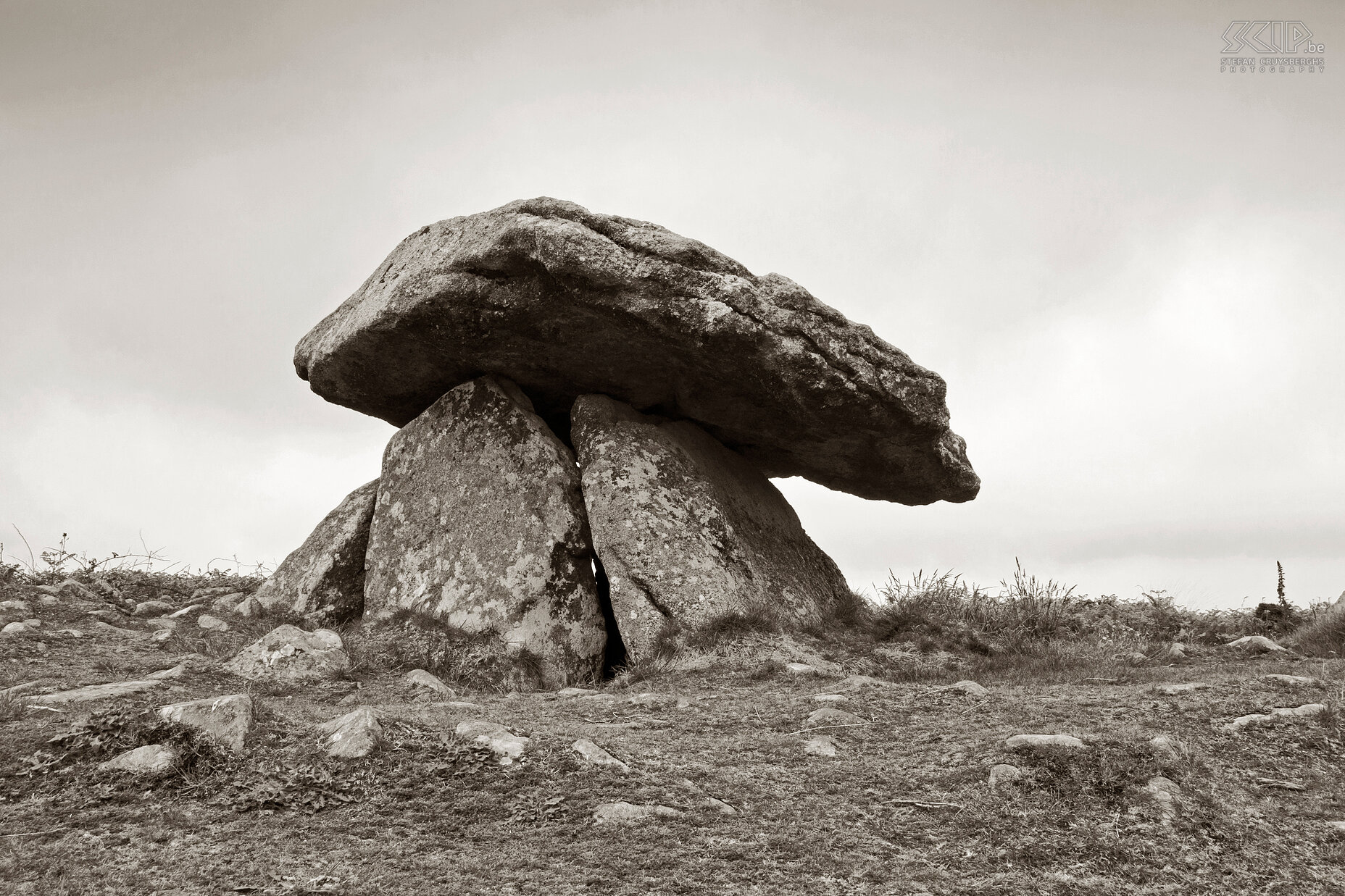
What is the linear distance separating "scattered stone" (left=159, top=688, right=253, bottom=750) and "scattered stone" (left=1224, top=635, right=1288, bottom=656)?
361 inches

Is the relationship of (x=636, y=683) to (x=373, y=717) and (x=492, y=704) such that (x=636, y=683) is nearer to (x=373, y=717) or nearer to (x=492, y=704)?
(x=492, y=704)

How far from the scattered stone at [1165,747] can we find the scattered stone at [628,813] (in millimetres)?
2487

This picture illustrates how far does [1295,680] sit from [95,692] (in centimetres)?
760

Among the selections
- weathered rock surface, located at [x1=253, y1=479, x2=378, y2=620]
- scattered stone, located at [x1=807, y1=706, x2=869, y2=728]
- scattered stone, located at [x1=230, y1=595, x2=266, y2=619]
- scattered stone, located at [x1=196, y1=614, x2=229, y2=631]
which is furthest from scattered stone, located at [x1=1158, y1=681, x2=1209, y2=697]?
scattered stone, located at [x1=230, y1=595, x2=266, y2=619]

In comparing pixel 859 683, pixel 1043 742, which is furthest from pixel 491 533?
pixel 1043 742

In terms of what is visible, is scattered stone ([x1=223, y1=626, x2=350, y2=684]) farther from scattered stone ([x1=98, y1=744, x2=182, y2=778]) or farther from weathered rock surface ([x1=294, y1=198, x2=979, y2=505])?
weathered rock surface ([x1=294, y1=198, x2=979, y2=505])

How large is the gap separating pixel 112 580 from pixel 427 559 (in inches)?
202

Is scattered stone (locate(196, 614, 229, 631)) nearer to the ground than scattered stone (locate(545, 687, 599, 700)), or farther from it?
farther from it

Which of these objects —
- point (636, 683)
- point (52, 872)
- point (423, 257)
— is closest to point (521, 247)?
point (423, 257)

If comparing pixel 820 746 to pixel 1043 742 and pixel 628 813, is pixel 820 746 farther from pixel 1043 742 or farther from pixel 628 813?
pixel 628 813

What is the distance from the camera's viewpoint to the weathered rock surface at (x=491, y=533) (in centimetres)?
933

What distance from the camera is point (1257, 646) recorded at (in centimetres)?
983

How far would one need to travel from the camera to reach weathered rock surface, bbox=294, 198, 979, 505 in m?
9.20

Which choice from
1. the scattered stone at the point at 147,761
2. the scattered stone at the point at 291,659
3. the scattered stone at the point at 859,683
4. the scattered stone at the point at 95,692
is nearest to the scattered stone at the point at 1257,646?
the scattered stone at the point at 859,683
